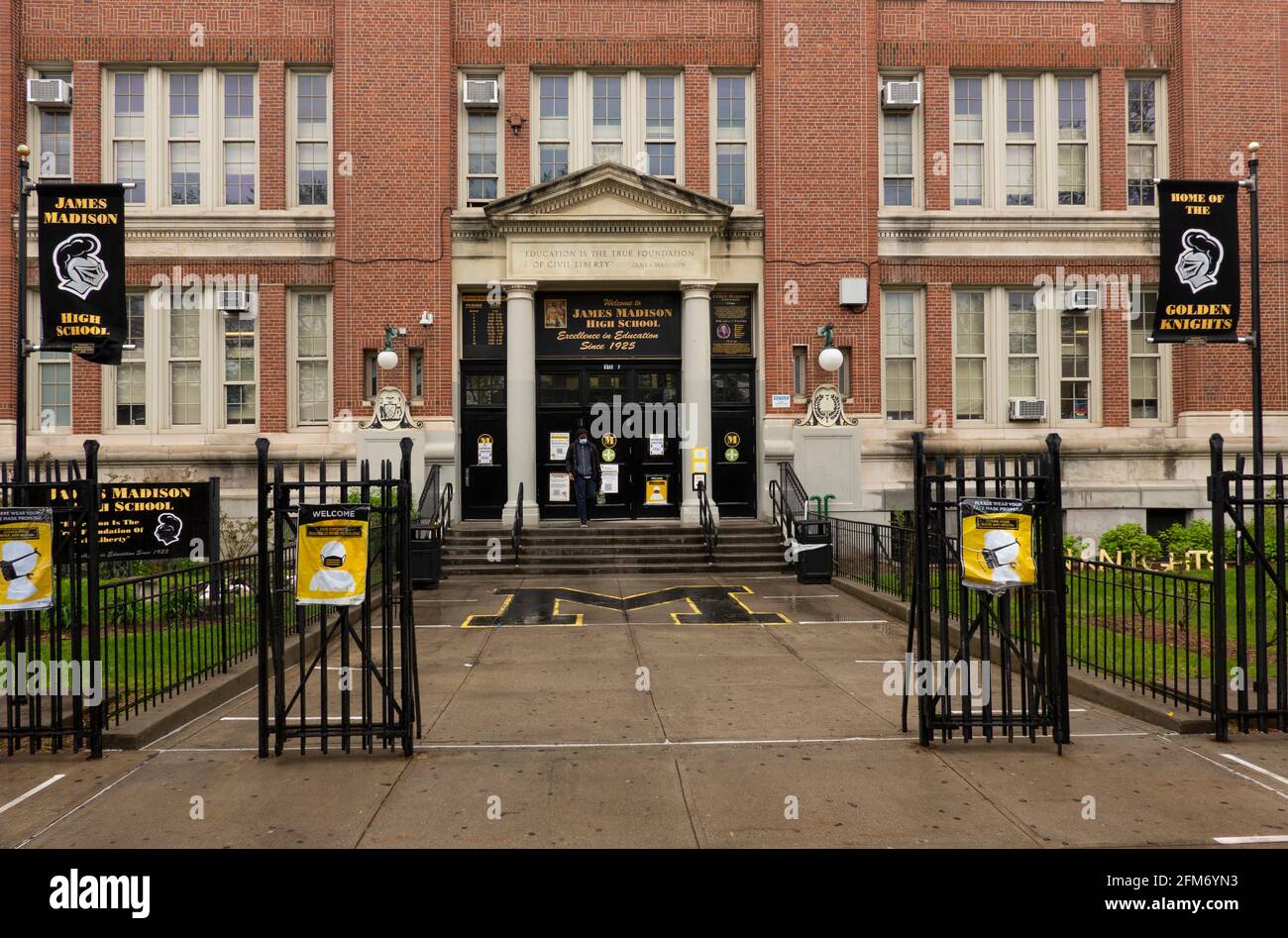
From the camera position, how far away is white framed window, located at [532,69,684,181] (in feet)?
62.7

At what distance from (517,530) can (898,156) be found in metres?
11.9

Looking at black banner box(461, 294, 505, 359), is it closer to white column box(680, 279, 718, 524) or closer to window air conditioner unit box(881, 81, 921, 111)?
white column box(680, 279, 718, 524)

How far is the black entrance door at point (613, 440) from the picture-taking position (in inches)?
750

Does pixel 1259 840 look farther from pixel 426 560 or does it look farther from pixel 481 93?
pixel 481 93

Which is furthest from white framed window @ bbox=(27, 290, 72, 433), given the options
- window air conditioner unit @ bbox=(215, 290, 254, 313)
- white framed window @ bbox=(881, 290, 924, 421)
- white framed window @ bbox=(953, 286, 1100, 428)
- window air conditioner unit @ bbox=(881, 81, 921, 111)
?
white framed window @ bbox=(953, 286, 1100, 428)

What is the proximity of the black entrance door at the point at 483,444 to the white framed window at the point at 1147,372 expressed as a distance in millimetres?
14126

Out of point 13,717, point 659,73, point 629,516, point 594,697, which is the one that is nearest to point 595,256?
point 659,73

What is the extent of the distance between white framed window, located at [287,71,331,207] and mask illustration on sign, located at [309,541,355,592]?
1536 cm

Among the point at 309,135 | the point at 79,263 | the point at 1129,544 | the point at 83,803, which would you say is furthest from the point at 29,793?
the point at 1129,544

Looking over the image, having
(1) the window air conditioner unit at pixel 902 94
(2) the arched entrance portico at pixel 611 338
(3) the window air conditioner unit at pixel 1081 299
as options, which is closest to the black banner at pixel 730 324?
(2) the arched entrance portico at pixel 611 338

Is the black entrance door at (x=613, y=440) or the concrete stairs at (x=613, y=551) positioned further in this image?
the black entrance door at (x=613, y=440)

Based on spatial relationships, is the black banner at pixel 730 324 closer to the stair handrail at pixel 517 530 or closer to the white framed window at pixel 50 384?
the stair handrail at pixel 517 530

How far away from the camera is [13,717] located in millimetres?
6500

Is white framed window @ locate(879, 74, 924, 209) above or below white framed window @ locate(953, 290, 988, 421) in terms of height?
above
